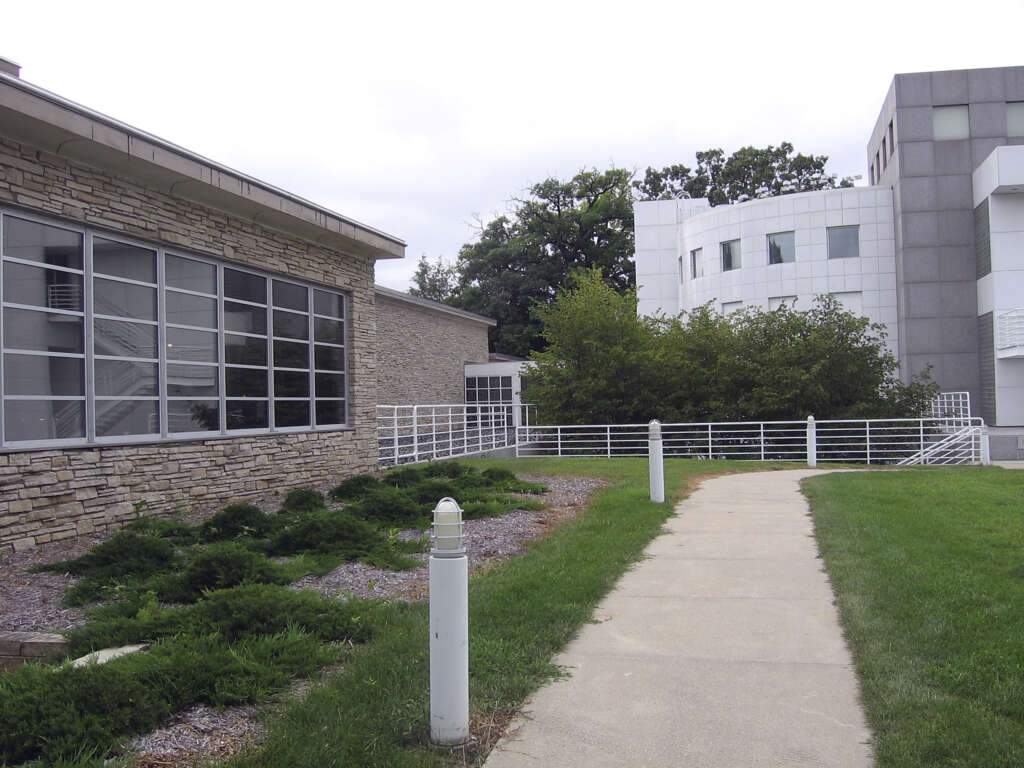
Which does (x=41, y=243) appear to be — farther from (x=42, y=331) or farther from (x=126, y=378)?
(x=126, y=378)

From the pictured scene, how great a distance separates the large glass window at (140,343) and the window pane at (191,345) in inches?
0.7

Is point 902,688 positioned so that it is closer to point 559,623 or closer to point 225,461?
point 559,623

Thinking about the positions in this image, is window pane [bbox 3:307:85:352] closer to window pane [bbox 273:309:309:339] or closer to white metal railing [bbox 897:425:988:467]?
window pane [bbox 273:309:309:339]

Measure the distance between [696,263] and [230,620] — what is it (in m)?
39.5

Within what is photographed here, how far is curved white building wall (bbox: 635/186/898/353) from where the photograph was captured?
123ft

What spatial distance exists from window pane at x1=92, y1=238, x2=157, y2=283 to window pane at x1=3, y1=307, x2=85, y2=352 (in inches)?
29.9

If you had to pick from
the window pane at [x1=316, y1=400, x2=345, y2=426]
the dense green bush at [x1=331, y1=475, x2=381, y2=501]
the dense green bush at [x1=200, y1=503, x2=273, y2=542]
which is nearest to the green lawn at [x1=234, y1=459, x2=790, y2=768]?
the dense green bush at [x1=200, y1=503, x2=273, y2=542]

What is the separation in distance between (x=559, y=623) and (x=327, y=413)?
33.8 feet

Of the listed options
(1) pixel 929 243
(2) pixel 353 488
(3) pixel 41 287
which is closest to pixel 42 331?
(3) pixel 41 287

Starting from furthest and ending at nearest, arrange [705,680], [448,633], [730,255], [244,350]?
[730,255], [244,350], [705,680], [448,633]

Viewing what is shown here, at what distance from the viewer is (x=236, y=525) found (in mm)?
9641

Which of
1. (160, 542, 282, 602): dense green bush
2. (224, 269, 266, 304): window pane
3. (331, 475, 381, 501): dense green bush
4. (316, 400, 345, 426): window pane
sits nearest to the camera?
(160, 542, 282, 602): dense green bush

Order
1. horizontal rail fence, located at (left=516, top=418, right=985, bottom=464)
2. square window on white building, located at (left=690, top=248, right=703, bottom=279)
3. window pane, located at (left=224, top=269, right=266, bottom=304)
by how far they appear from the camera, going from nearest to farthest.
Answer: window pane, located at (left=224, top=269, right=266, bottom=304) → horizontal rail fence, located at (left=516, top=418, right=985, bottom=464) → square window on white building, located at (left=690, top=248, right=703, bottom=279)

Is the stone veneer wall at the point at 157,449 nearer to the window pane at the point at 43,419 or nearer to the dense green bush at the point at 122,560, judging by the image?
the window pane at the point at 43,419
